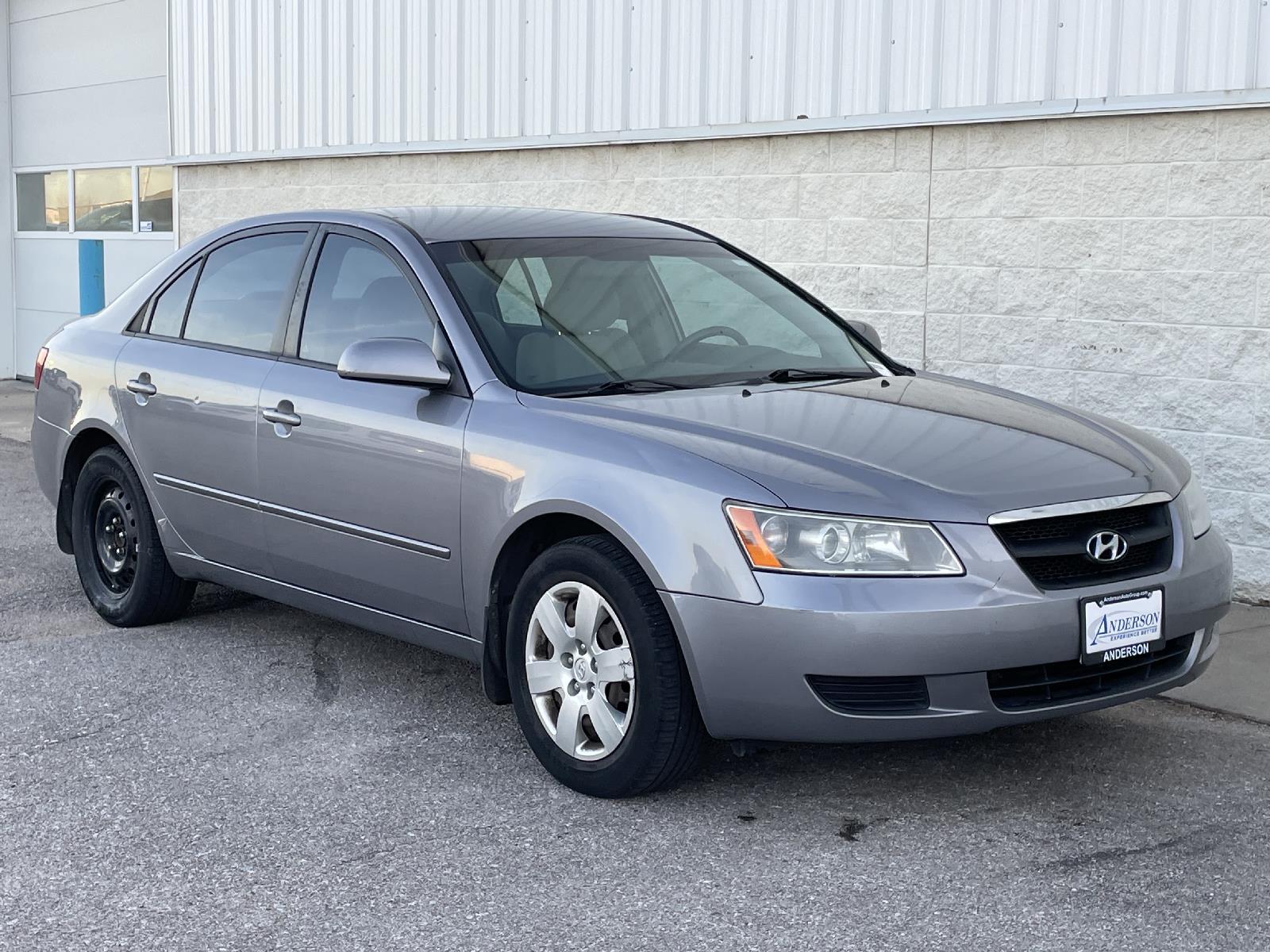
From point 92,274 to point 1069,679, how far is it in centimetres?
1306

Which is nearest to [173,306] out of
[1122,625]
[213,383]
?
[213,383]

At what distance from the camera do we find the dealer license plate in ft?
13.3

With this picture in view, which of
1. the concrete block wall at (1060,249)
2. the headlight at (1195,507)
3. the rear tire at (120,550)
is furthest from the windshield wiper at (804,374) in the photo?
the rear tire at (120,550)

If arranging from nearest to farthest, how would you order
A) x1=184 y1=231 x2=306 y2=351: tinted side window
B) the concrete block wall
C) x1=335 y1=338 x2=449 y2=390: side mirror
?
x1=335 y1=338 x2=449 y2=390: side mirror, x1=184 y1=231 x2=306 y2=351: tinted side window, the concrete block wall

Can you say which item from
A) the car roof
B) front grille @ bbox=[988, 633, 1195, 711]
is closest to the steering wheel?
the car roof

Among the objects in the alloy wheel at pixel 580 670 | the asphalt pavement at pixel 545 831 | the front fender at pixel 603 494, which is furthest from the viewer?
the alloy wheel at pixel 580 670

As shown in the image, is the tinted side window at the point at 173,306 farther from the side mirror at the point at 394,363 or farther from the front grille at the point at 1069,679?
the front grille at the point at 1069,679

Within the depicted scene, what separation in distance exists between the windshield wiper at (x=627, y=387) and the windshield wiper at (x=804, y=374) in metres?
0.31

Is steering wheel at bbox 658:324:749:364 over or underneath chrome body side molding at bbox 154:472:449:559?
over

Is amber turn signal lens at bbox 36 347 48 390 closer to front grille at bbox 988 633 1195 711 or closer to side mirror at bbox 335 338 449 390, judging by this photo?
side mirror at bbox 335 338 449 390

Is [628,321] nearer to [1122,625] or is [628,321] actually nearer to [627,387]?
[627,387]

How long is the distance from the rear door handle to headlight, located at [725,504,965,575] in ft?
6.12

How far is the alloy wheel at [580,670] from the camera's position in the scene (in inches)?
168

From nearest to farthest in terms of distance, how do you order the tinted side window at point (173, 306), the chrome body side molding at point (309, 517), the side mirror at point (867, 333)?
the chrome body side molding at point (309, 517), the side mirror at point (867, 333), the tinted side window at point (173, 306)
